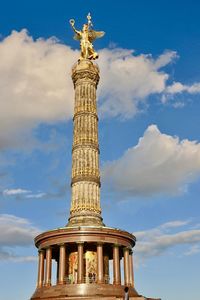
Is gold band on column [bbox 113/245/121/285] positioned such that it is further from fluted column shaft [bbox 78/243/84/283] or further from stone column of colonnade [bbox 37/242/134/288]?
fluted column shaft [bbox 78/243/84/283]

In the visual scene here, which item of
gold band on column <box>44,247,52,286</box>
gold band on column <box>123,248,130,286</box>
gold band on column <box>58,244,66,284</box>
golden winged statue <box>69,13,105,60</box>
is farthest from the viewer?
golden winged statue <box>69,13,105,60</box>

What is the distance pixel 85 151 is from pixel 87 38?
14439 mm

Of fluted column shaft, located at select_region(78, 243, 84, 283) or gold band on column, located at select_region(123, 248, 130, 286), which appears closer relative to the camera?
fluted column shaft, located at select_region(78, 243, 84, 283)

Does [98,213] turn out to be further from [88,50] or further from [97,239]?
[88,50]

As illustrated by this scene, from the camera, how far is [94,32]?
155ft

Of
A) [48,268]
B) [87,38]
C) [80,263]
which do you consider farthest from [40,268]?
[87,38]

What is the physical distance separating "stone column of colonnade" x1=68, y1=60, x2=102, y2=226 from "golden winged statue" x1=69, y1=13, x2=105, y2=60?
108cm

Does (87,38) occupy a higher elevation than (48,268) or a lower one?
higher

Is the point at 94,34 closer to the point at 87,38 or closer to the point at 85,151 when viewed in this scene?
the point at 87,38

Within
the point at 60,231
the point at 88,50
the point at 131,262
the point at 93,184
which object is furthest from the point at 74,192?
the point at 88,50

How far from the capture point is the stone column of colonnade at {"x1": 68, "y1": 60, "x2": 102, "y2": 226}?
38.5 meters

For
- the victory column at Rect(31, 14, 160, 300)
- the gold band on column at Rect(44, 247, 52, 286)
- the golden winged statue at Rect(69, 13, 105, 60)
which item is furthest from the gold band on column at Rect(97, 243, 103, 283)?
the golden winged statue at Rect(69, 13, 105, 60)

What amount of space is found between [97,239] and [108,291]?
445 cm

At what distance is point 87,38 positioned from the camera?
4675 centimetres
